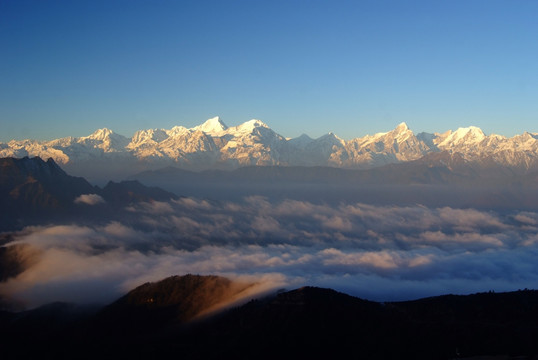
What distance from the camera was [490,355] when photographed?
144875 mm

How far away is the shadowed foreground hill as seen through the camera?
15300cm

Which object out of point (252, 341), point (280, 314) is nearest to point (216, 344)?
point (252, 341)

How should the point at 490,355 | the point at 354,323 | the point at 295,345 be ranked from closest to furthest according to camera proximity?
the point at 490,355, the point at 295,345, the point at 354,323

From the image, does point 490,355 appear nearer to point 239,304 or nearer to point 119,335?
point 239,304

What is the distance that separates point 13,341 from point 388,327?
13180 cm

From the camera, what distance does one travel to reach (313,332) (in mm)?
162125

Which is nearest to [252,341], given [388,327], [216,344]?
[216,344]

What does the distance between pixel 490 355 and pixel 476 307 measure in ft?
146

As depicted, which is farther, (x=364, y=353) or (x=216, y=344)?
(x=216, y=344)

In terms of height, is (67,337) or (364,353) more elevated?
(67,337)

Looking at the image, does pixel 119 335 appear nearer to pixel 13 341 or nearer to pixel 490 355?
pixel 13 341

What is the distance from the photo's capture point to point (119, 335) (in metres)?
190

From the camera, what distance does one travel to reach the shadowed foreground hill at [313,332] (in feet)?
502

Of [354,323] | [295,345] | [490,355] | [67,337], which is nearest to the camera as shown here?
[490,355]
